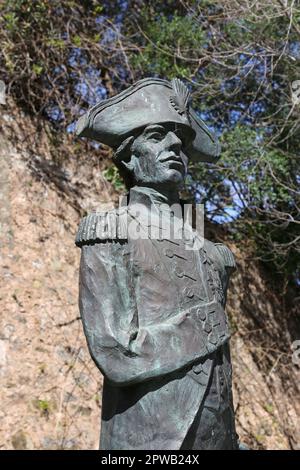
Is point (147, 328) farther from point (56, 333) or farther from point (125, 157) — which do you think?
point (56, 333)

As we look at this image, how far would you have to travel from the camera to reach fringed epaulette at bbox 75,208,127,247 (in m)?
2.57

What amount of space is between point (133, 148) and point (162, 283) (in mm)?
638

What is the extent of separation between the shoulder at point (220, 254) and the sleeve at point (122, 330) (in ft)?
1.39

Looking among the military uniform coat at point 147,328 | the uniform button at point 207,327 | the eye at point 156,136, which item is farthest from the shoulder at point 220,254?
the eye at point 156,136

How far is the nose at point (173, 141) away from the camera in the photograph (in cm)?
280

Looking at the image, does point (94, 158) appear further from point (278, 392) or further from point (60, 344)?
point (278, 392)

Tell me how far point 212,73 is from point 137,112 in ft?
13.1

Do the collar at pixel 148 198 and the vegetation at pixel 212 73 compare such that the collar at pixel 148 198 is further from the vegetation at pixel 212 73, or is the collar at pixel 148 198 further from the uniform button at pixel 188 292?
the vegetation at pixel 212 73

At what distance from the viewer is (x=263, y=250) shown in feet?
23.1

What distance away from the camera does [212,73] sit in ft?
21.6

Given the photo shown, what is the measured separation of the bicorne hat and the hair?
24mm

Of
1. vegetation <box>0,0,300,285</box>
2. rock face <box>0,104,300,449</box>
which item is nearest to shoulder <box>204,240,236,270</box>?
rock face <box>0,104,300,449</box>

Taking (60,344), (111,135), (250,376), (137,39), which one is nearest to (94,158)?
(137,39)

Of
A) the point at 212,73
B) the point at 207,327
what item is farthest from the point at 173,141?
the point at 212,73
